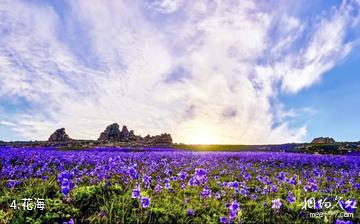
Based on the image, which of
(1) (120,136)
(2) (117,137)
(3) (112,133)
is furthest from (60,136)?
(1) (120,136)

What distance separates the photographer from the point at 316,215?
4.77 m

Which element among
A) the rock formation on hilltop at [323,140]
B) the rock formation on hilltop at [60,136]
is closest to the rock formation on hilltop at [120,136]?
the rock formation on hilltop at [60,136]

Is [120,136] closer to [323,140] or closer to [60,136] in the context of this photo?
[60,136]

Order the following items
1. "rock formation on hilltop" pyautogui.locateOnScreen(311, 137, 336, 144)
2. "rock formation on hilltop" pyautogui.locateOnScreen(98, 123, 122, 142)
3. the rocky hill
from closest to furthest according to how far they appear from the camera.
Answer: "rock formation on hilltop" pyautogui.locateOnScreen(311, 137, 336, 144) < the rocky hill < "rock formation on hilltop" pyautogui.locateOnScreen(98, 123, 122, 142)

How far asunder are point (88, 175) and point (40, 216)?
413cm

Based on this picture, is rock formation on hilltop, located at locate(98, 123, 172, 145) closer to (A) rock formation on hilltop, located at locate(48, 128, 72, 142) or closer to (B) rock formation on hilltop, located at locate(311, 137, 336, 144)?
(A) rock formation on hilltop, located at locate(48, 128, 72, 142)

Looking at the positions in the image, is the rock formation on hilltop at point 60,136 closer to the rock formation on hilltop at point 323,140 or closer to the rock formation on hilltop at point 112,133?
the rock formation on hilltop at point 112,133

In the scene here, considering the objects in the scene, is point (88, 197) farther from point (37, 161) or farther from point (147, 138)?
point (147, 138)

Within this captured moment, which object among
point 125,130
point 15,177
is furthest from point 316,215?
point 125,130

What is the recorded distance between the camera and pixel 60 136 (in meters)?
55.4

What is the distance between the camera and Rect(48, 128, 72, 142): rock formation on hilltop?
54.9m

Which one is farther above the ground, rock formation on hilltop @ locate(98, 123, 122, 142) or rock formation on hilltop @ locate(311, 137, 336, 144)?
rock formation on hilltop @ locate(98, 123, 122, 142)

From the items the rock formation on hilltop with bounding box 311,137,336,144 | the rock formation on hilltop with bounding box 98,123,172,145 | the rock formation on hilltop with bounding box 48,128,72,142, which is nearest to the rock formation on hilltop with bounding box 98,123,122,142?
the rock formation on hilltop with bounding box 98,123,172,145

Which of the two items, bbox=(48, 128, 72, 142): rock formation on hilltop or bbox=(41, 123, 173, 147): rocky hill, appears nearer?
A: bbox=(41, 123, 173, 147): rocky hill
